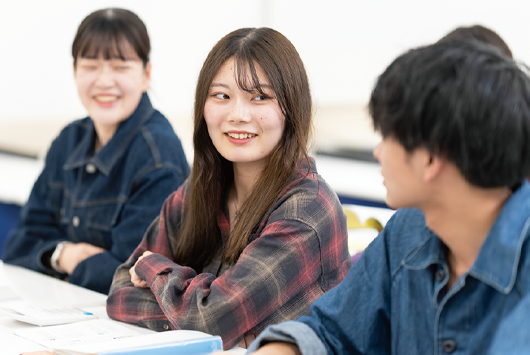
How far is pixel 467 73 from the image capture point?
33.5 inches

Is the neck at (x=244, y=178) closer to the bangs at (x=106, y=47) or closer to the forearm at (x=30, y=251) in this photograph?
the bangs at (x=106, y=47)

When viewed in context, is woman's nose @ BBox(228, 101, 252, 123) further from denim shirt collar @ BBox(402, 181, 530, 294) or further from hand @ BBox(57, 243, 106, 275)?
hand @ BBox(57, 243, 106, 275)

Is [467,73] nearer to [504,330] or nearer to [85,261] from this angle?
[504,330]

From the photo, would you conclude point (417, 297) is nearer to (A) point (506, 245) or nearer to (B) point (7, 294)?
(A) point (506, 245)

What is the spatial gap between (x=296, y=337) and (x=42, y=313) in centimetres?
80

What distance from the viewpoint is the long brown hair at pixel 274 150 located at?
5.09 feet

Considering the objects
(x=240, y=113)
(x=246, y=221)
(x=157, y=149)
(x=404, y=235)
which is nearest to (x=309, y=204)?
(x=246, y=221)

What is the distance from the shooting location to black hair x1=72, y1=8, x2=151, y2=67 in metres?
2.26

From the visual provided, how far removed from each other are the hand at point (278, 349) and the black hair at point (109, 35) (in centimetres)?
152

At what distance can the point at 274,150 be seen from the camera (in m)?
1.62

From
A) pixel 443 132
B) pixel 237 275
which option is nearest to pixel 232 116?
pixel 237 275

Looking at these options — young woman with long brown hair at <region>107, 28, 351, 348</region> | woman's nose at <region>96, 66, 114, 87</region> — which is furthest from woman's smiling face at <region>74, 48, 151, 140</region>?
young woman with long brown hair at <region>107, 28, 351, 348</region>

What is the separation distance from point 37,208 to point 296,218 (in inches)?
55.9

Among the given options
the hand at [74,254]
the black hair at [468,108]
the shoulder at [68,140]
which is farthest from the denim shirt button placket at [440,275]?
the shoulder at [68,140]
